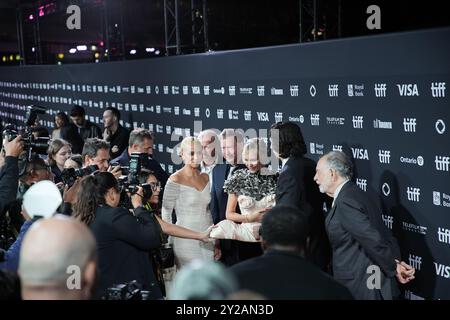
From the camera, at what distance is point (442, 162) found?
12.7 feet

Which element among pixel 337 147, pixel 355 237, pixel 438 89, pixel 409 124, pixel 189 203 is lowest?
pixel 355 237

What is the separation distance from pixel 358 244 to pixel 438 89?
123 centimetres

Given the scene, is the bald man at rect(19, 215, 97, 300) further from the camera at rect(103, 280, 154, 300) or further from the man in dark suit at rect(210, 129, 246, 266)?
the man in dark suit at rect(210, 129, 246, 266)

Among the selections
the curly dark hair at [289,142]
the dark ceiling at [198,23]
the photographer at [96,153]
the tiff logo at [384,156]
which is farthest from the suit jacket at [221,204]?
the dark ceiling at [198,23]

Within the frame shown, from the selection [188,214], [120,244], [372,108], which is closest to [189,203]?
[188,214]

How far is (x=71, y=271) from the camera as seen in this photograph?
1.66 meters

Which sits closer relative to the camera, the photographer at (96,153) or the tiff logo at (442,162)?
the tiff logo at (442,162)

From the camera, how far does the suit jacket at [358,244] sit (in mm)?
3312

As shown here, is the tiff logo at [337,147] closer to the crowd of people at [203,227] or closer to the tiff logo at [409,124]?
the crowd of people at [203,227]

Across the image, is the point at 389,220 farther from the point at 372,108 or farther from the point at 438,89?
the point at 438,89

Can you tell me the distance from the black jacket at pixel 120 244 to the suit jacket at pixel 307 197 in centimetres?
111

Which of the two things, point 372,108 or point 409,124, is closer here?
point 409,124

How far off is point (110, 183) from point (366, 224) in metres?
1.44
